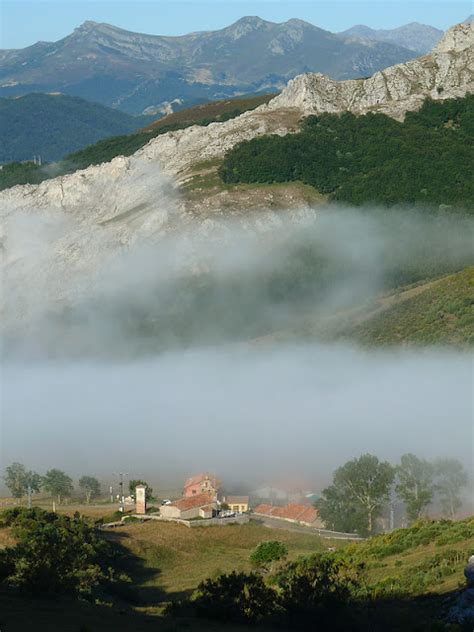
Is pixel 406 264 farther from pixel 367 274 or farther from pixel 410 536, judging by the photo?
pixel 410 536

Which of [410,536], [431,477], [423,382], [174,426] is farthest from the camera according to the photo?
[174,426]

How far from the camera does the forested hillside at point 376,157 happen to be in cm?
17438

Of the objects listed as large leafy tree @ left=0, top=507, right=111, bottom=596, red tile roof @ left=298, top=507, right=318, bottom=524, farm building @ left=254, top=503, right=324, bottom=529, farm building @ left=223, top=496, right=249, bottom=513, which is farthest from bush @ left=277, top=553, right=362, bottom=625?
farm building @ left=223, top=496, right=249, bottom=513

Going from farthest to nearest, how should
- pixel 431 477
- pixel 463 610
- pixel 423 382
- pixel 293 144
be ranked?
pixel 293 144, pixel 423 382, pixel 431 477, pixel 463 610

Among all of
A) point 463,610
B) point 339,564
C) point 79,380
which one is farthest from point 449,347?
point 463,610

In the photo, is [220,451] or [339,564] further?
[220,451]

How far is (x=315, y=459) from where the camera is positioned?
10106 cm

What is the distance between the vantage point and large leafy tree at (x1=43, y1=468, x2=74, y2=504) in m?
91.9

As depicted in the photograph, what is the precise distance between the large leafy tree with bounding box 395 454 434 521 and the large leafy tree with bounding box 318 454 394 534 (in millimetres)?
962

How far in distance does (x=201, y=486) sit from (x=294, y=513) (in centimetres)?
1054

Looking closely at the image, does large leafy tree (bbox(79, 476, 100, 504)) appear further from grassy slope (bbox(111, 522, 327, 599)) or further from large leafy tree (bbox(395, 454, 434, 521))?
large leafy tree (bbox(395, 454, 434, 521))

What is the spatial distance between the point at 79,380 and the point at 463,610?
12177cm

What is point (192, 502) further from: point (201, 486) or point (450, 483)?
point (450, 483)

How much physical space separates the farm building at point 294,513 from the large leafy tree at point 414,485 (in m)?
6.09
